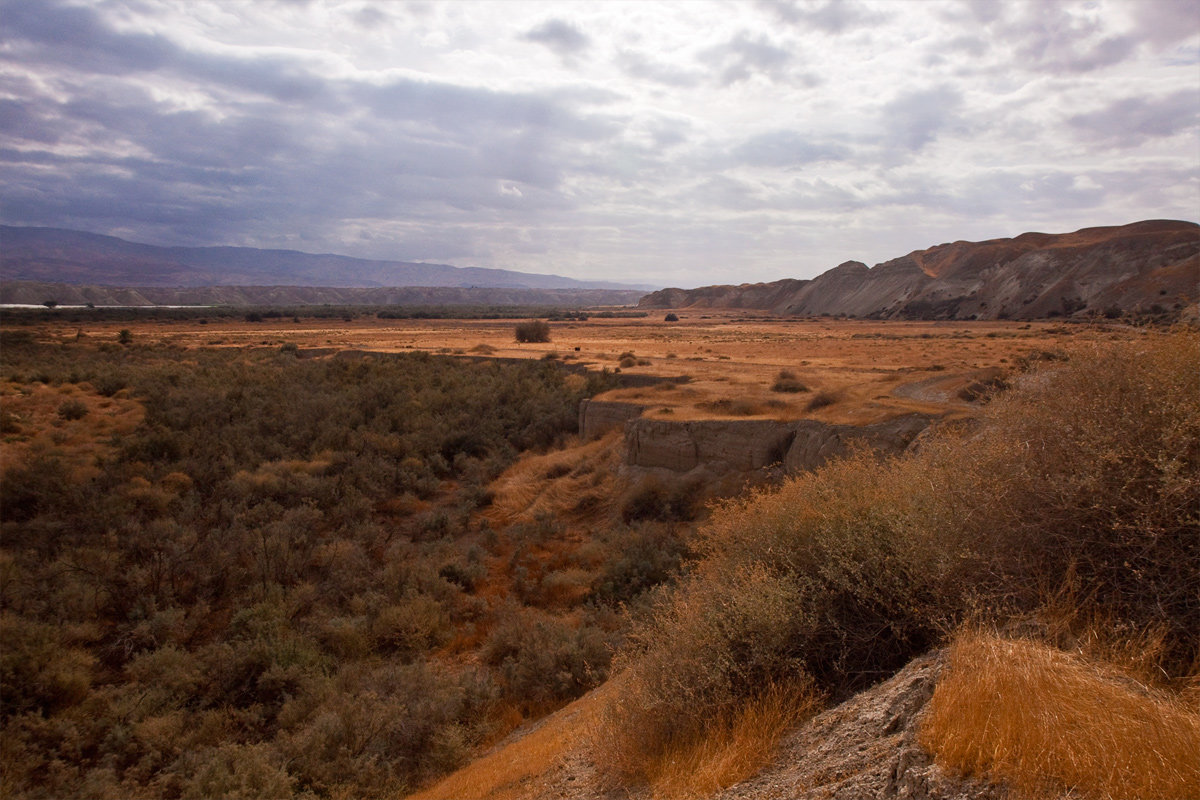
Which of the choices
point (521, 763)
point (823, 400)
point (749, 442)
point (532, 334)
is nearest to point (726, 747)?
point (521, 763)

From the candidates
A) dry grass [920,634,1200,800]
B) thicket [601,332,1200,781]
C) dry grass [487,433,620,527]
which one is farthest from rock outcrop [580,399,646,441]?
dry grass [920,634,1200,800]

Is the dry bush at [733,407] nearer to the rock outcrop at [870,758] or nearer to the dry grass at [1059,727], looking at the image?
the rock outcrop at [870,758]

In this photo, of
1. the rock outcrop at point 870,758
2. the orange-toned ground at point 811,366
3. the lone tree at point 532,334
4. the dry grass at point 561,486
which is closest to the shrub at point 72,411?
the dry grass at point 561,486

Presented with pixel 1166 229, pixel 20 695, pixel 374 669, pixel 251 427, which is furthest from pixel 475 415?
pixel 1166 229

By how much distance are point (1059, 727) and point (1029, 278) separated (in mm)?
75498

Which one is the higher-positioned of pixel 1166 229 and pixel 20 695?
pixel 1166 229

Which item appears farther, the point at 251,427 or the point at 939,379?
the point at 251,427

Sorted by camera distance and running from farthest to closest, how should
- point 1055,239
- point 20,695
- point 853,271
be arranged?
point 853,271 → point 1055,239 → point 20,695

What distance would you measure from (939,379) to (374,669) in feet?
45.2

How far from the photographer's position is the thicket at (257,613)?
714cm

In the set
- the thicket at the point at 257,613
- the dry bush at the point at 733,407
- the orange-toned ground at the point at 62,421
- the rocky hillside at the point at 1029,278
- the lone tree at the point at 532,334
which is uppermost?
the rocky hillside at the point at 1029,278

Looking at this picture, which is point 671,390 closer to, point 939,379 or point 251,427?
point 939,379

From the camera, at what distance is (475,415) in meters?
22.9

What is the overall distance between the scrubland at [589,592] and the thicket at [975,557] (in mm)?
26
